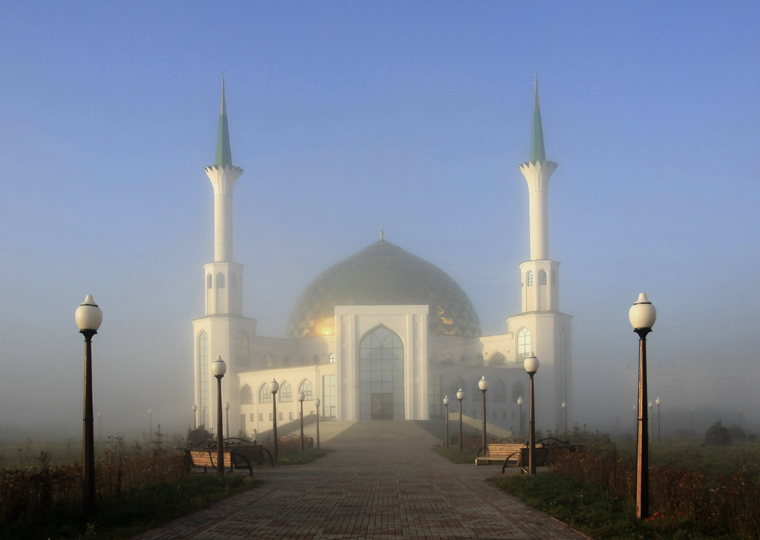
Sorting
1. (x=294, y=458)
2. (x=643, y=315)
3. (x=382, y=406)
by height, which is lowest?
(x=382, y=406)

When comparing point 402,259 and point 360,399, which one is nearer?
point 360,399

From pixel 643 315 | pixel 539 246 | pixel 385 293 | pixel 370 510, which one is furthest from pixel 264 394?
pixel 643 315

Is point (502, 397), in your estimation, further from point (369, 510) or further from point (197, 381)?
point (369, 510)

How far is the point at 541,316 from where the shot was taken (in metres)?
52.0

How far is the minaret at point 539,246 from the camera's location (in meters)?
51.7

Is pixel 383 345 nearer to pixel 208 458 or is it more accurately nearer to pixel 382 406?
pixel 382 406

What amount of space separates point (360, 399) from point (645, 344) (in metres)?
39.2

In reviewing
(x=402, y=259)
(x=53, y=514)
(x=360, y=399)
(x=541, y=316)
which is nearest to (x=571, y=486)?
(x=53, y=514)

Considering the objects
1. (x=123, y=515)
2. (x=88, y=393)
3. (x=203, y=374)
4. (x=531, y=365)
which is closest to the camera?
(x=123, y=515)

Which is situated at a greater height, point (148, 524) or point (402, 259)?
point (402, 259)

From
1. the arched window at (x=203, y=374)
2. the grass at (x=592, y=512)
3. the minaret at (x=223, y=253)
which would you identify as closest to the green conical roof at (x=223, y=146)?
the minaret at (x=223, y=253)

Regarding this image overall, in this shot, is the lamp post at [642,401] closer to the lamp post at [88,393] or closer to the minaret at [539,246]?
the lamp post at [88,393]

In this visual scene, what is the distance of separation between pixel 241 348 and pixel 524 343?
19416 millimetres

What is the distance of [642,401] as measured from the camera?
31.4 feet
